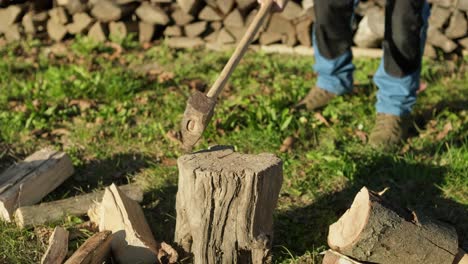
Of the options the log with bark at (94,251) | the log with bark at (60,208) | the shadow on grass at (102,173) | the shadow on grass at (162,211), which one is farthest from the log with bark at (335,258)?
the shadow on grass at (102,173)

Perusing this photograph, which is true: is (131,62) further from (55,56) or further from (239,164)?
(239,164)

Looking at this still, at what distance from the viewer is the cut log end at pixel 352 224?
8.46 feet

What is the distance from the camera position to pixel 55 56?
5738 millimetres

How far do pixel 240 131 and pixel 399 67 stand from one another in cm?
122

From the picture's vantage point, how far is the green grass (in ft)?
11.0

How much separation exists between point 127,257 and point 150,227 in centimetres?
37

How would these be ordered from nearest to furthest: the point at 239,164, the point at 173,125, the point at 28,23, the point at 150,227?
the point at 239,164 → the point at 150,227 → the point at 173,125 → the point at 28,23

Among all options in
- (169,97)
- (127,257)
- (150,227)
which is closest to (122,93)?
(169,97)

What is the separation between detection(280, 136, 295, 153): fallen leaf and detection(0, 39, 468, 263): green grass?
0.15 ft

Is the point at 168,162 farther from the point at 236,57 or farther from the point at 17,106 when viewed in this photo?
the point at 17,106

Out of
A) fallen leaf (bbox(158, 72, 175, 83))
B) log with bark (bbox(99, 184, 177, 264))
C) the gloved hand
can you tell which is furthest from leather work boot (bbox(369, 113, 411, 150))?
fallen leaf (bbox(158, 72, 175, 83))

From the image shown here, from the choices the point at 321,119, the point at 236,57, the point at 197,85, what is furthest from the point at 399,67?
the point at 197,85

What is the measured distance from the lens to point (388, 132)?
394 cm

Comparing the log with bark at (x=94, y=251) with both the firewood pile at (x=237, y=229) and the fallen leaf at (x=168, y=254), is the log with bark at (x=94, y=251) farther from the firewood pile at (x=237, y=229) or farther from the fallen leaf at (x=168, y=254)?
the fallen leaf at (x=168, y=254)
